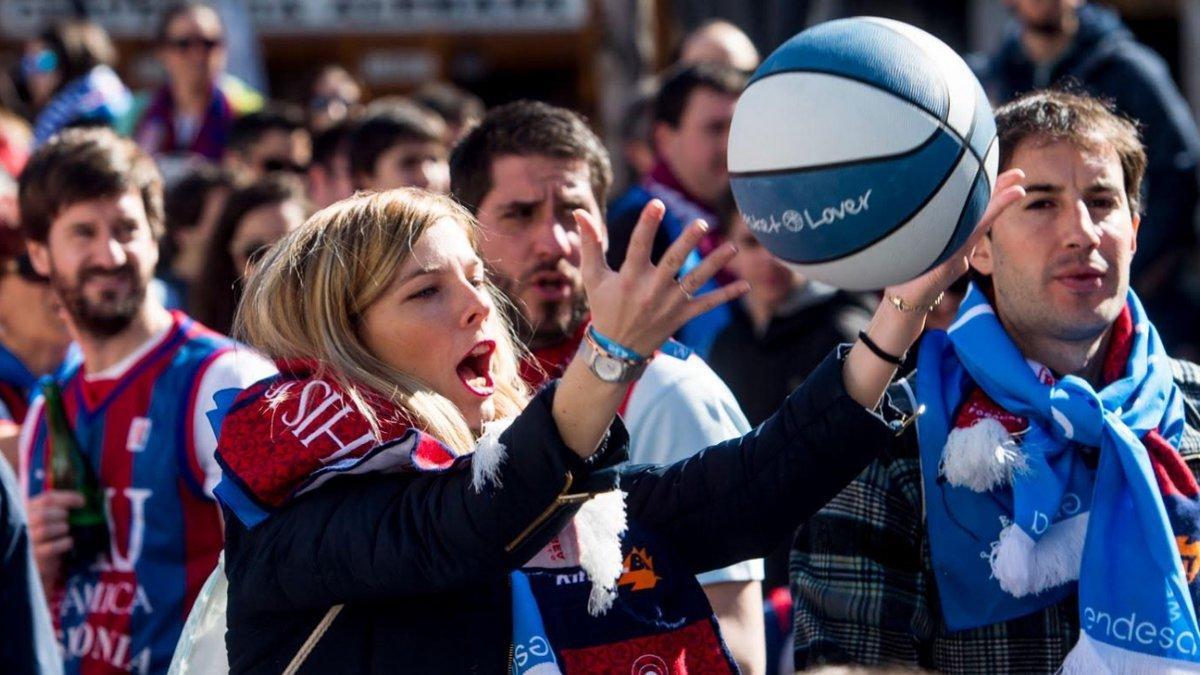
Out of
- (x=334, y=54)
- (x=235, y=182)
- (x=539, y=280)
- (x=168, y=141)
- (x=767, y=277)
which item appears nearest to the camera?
(x=539, y=280)

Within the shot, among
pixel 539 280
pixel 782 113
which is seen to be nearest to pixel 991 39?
pixel 539 280

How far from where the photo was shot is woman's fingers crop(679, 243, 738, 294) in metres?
2.71

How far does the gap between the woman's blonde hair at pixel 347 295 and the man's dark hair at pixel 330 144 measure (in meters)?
5.19

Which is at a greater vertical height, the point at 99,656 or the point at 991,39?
the point at 99,656

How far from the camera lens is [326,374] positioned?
322 cm

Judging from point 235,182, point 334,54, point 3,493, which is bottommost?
point 334,54

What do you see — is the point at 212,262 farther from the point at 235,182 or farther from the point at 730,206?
the point at 730,206

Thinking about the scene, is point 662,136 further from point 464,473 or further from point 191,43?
point 464,473

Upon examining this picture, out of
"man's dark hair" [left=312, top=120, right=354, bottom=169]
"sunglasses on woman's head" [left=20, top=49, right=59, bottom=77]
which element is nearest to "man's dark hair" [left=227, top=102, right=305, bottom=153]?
"man's dark hair" [left=312, top=120, right=354, bottom=169]

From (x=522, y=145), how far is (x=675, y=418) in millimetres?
1014

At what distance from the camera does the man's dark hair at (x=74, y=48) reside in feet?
33.5

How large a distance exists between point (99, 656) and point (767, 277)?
8.64 feet

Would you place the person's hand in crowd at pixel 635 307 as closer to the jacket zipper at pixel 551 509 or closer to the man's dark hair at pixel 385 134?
the jacket zipper at pixel 551 509

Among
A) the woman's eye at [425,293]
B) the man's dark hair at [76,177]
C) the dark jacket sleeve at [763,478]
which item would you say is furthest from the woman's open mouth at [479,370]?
the man's dark hair at [76,177]
